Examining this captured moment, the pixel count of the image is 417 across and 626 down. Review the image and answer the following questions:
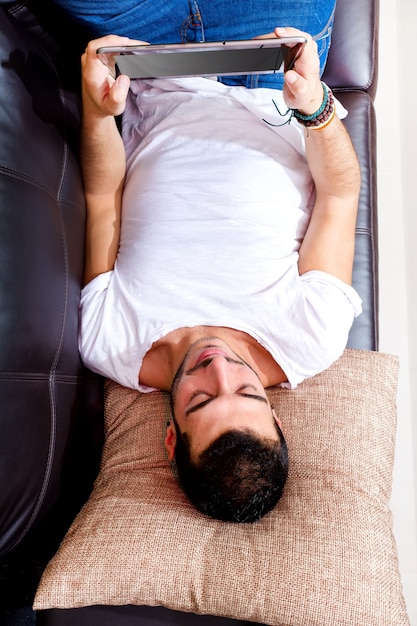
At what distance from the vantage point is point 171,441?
1.11 metres

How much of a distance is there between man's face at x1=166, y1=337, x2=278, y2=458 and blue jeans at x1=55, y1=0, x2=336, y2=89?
70 centimetres

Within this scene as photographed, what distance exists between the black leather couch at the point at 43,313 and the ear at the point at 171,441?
0.22 metres

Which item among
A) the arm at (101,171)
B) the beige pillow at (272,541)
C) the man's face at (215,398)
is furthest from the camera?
the arm at (101,171)

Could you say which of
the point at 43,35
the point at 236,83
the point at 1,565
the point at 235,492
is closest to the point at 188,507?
the point at 235,492

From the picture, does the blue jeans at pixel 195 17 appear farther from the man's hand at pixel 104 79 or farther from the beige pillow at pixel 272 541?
the beige pillow at pixel 272 541

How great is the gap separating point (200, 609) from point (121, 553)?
17 centimetres

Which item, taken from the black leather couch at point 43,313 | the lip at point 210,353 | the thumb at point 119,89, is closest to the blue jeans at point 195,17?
the black leather couch at point 43,313

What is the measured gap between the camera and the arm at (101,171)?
114cm

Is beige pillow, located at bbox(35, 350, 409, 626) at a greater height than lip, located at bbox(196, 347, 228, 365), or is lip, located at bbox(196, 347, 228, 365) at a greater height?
lip, located at bbox(196, 347, 228, 365)

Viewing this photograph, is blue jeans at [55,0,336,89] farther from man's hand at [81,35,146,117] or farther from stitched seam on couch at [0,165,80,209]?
stitched seam on couch at [0,165,80,209]

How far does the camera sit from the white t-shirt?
116 centimetres

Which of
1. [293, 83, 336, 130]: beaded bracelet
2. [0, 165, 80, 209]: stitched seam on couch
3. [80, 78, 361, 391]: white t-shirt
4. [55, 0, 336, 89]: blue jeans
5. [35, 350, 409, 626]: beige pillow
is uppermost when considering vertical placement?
[55, 0, 336, 89]: blue jeans

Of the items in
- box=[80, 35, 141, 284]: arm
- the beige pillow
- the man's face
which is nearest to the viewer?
the beige pillow

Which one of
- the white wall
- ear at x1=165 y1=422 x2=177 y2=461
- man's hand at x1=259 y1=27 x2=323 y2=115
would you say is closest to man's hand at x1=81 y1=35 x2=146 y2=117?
man's hand at x1=259 y1=27 x2=323 y2=115
